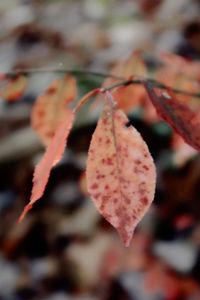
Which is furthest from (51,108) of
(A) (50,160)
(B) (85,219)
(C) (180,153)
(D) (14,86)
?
(C) (180,153)

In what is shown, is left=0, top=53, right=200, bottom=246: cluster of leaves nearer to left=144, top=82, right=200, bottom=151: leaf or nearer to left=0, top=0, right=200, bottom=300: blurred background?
left=144, top=82, right=200, bottom=151: leaf

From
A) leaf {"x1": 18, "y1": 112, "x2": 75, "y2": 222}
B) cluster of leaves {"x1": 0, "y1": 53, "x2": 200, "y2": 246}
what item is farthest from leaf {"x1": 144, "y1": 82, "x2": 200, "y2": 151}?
leaf {"x1": 18, "y1": 112, "x2": 75, "y2": 222}

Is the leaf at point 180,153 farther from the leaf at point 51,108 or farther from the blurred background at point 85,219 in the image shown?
the leaf at point 51,108

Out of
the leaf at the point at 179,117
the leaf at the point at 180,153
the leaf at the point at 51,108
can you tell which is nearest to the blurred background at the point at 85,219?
the leaf at the point at 180,153

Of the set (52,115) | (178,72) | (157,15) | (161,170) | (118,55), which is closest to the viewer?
(52,115)

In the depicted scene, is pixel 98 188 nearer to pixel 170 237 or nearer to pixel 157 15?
pixel 170 237

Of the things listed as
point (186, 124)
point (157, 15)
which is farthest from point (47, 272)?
point (157, 15)

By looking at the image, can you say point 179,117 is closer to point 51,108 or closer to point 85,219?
point 51,108
